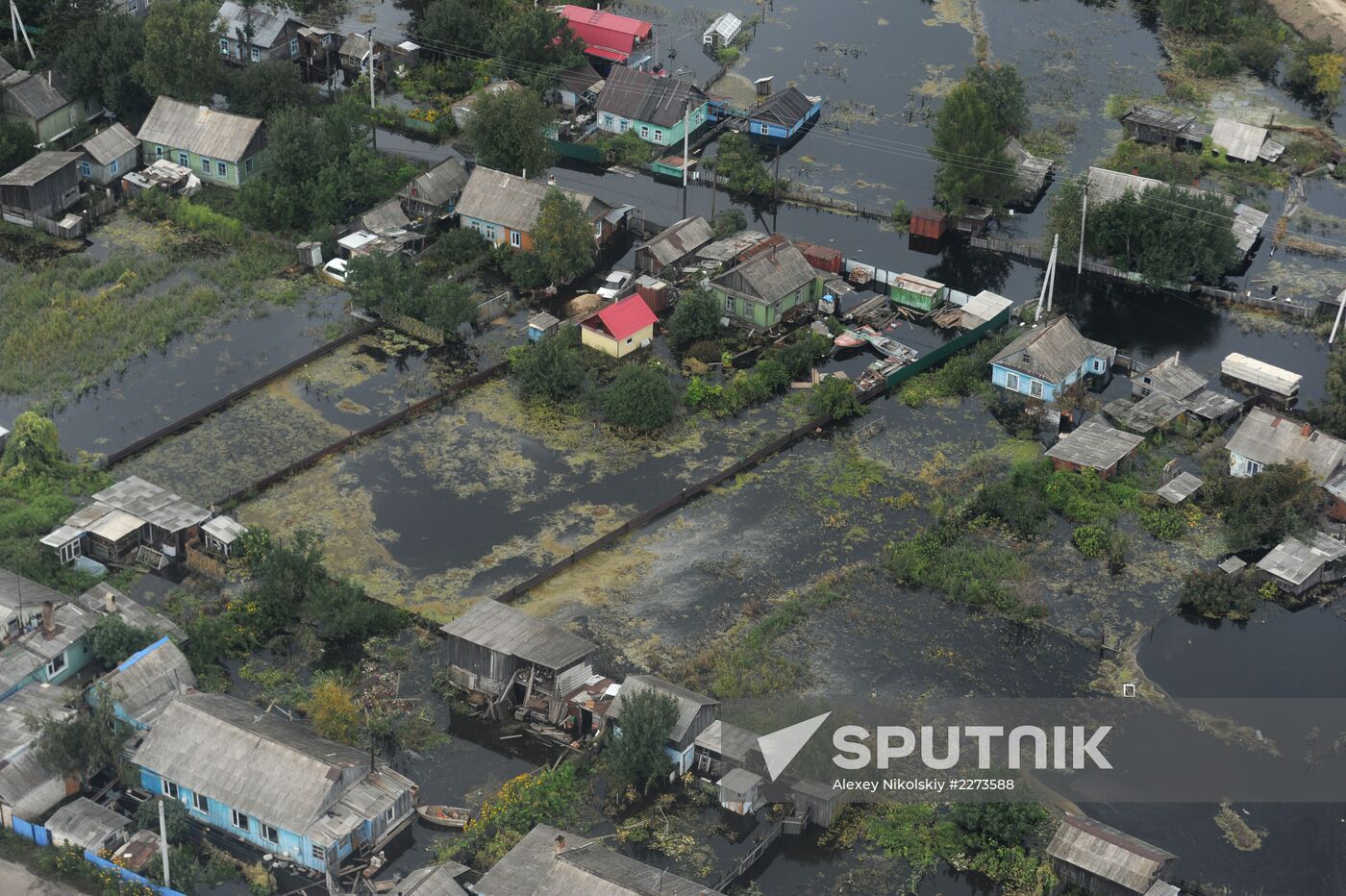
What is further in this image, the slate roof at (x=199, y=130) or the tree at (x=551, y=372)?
the slate roof at (x=199, y=130)

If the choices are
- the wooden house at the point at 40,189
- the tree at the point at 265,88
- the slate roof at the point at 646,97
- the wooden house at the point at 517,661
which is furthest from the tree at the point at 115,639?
the slate roof at the point at 646,97

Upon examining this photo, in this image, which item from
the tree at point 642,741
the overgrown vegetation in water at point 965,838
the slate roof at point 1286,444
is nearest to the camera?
the overgrown vegetation in water at point 965,838

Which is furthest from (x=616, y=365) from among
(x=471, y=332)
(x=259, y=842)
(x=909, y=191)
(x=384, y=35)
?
(x=384, y=35)

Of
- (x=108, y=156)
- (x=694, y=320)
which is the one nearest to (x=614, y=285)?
(x=694, y=320)

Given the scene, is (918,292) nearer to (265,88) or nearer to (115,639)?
(265,88)

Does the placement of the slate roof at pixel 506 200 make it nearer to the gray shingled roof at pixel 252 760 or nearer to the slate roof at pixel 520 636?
the slate roof at pixel 520 636

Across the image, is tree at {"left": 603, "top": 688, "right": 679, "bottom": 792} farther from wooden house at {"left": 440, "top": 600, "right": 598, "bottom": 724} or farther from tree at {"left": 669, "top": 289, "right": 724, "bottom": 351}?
tree at {"left": 669, "top": 289, "right": 724, "bottom": 351}

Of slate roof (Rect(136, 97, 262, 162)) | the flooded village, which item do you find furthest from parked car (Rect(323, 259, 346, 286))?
slate roof (Rect(136, 97, 262, 162))
